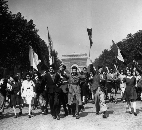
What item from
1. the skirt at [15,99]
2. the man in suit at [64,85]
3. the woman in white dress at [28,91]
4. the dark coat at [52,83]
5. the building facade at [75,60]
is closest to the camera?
the dark coat at [52,83]

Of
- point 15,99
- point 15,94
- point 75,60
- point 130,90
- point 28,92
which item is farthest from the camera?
point 75,60

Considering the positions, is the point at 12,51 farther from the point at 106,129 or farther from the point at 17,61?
the point at 106,129

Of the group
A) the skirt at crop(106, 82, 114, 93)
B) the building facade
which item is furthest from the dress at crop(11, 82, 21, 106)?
the building facade

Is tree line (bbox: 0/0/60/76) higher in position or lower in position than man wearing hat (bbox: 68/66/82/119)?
higher

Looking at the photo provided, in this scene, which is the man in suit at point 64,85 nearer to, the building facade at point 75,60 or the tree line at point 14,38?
the tree line at point 14,38

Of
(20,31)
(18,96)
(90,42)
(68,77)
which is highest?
(20,31)

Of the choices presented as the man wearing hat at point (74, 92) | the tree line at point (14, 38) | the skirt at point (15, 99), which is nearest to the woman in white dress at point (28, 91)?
the skirt at point (15, 99)

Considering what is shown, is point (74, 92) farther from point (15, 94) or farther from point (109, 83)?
point (109, 83)

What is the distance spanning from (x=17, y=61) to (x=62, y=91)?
2764 cm

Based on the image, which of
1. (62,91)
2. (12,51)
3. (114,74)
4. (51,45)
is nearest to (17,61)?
(12,51)

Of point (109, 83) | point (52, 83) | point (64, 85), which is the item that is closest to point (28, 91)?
point (52, 83)

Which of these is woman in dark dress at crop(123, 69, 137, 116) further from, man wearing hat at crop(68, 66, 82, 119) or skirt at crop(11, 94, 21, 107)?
skirt at crop(11, 94, 21, 107)

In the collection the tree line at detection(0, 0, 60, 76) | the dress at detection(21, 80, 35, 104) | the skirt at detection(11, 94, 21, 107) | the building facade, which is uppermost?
the building facade

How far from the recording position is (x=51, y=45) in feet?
53.5
